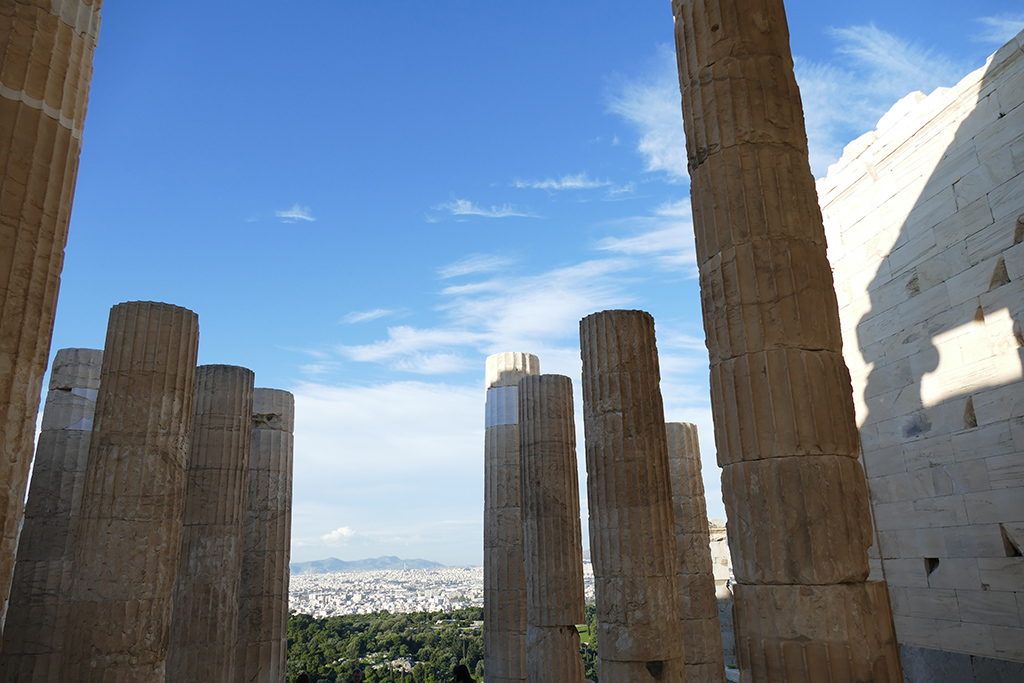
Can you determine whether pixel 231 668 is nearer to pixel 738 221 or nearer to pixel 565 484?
pixel 565 484

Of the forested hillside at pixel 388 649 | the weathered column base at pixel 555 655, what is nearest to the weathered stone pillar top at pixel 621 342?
the weathered column base at pixel 555 655

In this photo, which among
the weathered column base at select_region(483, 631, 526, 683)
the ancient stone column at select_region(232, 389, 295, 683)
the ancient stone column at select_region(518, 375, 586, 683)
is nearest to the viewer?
the ancient stone column at select_region(518, 375, 586, 683)

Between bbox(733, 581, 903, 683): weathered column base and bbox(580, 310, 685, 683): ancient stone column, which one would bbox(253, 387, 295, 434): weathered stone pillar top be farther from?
bbox(733, 581, 903, 683): weathered column base

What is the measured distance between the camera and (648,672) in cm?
1273

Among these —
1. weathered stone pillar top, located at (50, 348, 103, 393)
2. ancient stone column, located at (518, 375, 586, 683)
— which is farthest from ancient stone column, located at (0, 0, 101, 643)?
weathered stone pillar top, located at (50, 348, 103, 393)

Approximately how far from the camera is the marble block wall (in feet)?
44.5

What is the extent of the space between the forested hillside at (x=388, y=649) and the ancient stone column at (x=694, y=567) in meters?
13.7

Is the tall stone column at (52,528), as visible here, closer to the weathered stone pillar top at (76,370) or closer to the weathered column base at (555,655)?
the weathered stone pillar top at (76,370)

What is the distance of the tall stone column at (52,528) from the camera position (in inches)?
600

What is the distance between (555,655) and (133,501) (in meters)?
10.5

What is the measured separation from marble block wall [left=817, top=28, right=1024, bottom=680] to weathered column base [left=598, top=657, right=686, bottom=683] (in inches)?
237

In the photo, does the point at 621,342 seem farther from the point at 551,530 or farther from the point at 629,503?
the point at 551,530

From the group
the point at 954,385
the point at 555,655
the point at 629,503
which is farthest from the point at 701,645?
the point at 954,385

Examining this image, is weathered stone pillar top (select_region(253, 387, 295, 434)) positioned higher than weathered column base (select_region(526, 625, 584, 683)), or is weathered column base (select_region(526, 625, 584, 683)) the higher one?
weathered stone pillar top (select_region(253, 387, 295, 434))
